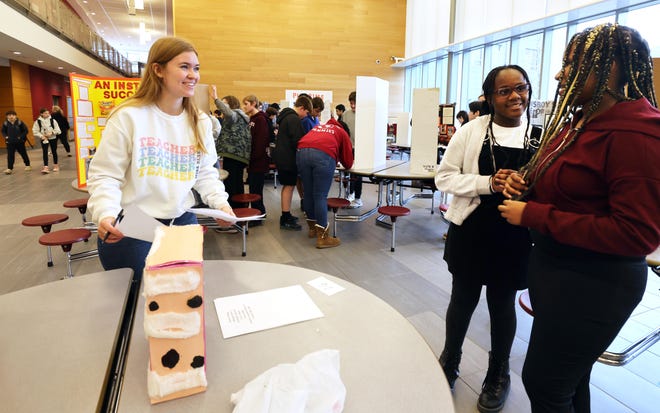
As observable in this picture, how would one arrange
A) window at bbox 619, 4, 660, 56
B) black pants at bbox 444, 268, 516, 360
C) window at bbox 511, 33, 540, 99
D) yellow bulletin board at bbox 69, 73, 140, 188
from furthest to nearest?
1. window at bbox 511, 33, 540, 99
2. window at bbox 619, 4, 660, 56
3. yellow bulletin board at bbox 69, 73, 140, 188
4. black pants at bbox 444, 268, 516, 360

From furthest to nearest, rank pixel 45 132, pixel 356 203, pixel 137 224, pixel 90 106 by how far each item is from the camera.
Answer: pixel 45 132 → pixel 356 203 → pixel 90 106 → pixel 137 224

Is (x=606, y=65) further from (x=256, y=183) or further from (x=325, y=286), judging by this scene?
(x=256, y=183)

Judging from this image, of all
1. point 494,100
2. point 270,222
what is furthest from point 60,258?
point 494,100

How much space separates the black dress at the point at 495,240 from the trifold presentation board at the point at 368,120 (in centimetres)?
315

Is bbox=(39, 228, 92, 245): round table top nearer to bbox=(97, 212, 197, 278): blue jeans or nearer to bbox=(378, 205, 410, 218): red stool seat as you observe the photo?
bbox=(97, 212, 197, 278): blue jeans

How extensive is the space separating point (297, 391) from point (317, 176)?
3.50 m

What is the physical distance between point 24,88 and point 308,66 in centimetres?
1017

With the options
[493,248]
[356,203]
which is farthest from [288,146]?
[493,248]

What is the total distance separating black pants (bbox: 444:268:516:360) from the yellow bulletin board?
3.20 meters

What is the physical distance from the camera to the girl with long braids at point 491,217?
161 centimetres

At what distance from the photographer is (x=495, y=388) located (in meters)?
1.82

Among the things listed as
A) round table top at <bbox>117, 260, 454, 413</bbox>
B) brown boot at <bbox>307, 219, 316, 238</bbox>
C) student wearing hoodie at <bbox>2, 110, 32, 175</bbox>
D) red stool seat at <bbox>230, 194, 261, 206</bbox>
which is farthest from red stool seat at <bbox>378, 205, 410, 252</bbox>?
student wearing hoodie at <bbox>2, 110, 32, 175</bbox>

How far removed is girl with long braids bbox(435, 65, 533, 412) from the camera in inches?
63.6

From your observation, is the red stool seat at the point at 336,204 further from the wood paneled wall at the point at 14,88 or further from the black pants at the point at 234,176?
the wood paneled wall at the point at 14,88
